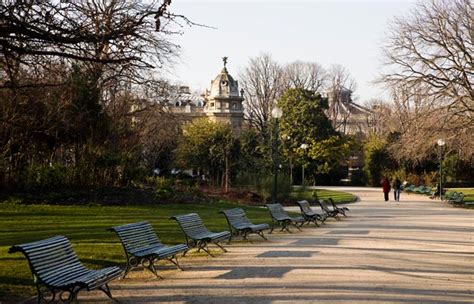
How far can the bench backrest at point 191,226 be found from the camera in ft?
41.4

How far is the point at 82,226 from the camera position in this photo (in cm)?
1709

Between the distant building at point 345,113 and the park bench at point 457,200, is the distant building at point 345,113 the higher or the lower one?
the higher one

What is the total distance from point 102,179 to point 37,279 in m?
18.6

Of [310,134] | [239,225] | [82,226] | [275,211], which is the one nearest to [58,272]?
[239,225]

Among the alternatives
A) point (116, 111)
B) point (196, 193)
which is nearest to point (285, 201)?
point (196, 193)

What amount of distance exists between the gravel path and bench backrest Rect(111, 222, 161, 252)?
0.49 meters

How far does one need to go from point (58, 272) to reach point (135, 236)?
8.82 feet

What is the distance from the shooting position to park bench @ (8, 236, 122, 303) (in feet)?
24.4

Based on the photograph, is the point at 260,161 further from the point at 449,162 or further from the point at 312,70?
the point at 312,70

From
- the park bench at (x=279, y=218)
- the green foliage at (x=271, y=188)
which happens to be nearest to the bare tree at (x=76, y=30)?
the park bench at (x=279, y=218)

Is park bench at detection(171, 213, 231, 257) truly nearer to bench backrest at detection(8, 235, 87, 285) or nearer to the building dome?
bench backrest at detection(8, 235, 87, 285)

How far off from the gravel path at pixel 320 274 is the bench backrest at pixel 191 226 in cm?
49

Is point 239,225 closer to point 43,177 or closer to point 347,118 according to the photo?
point 43,177

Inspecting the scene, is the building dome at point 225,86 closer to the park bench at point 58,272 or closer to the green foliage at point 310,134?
the green foliage at point 310,134
